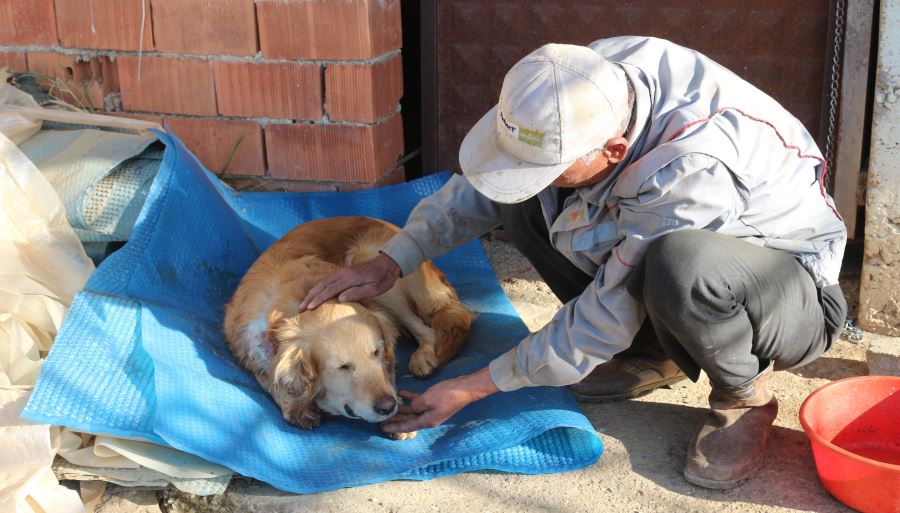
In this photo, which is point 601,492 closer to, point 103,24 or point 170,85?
point 170,85

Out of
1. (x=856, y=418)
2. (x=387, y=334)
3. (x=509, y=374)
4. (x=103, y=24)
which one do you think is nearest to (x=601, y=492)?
(x=509, y=374)

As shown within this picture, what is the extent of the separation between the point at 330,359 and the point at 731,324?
4.21ft

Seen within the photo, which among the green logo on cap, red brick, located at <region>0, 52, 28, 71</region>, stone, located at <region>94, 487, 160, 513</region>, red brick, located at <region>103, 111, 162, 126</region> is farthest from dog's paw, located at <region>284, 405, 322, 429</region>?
red brick, located at <region>0, 52, 28, 71</region>

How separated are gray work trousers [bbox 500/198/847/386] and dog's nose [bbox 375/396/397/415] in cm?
84

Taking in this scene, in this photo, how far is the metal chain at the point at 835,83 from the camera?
3680mm

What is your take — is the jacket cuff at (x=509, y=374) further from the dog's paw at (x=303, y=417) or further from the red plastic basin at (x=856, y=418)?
the red plastic basin at (x=856, y=418)

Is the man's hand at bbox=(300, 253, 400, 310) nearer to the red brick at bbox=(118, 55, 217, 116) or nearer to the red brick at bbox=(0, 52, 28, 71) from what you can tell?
the red brick at bbox=(118, 55, 217, 116)

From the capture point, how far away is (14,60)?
4.35 metres

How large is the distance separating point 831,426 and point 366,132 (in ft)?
7.47

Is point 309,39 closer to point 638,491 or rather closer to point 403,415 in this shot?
point 403,415

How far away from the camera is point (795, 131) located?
265cm

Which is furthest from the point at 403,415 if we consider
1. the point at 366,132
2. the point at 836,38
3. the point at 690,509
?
the point at 836,38

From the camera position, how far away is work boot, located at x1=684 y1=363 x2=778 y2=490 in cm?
270

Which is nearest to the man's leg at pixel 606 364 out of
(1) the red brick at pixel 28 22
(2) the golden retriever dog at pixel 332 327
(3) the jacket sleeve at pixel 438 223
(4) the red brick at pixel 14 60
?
(3) the jacket sleeve at pixel 438 223
